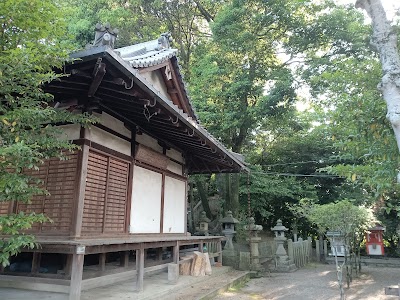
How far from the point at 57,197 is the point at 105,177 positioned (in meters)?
1.03

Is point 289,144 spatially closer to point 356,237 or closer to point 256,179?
point 256,179

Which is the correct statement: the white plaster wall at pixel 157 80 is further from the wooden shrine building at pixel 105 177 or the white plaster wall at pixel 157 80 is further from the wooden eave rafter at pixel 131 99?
the wooden eave rafter at pixel 131 99

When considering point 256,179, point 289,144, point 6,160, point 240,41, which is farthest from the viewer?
point 289,144

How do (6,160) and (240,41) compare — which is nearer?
(6,160)

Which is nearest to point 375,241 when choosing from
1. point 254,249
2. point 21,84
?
point 254,249

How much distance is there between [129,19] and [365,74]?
14.0 m

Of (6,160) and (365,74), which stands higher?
(365,74)

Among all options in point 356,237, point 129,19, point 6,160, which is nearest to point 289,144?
point 356,237

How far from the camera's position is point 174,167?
10.3 meters

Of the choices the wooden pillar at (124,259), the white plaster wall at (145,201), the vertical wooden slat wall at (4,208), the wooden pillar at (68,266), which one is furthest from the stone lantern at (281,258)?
the vertical wooden slat wall at (4,208)

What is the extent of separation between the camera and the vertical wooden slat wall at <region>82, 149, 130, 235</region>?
6.35 metres

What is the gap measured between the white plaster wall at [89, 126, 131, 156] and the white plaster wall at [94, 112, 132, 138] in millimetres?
175

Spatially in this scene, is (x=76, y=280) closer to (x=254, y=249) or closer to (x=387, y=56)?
(x=387, y=56)

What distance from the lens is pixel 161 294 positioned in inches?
257
